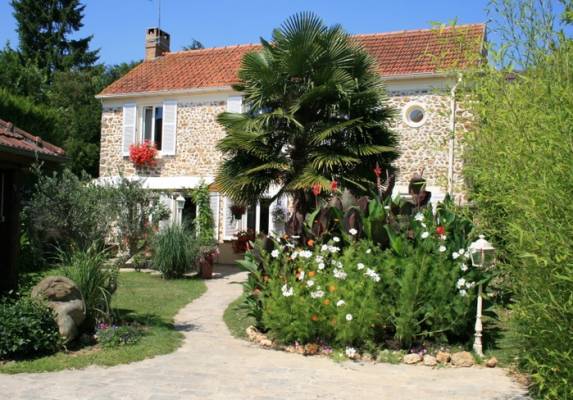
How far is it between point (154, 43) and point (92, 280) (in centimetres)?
1726

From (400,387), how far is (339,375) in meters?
0.71

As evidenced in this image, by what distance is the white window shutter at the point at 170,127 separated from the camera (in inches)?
781

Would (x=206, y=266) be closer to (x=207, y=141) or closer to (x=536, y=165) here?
(x=207, y=141)

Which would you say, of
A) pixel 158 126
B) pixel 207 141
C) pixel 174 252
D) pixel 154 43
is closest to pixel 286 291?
pixel 174 252

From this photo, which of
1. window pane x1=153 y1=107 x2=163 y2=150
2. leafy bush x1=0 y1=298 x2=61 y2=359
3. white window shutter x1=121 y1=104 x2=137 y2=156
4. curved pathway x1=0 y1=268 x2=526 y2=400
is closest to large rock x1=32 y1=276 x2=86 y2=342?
leafy bush x1=0 y1=298 x2=61 y2=359

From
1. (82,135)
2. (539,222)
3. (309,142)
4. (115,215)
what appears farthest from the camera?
(82,135)

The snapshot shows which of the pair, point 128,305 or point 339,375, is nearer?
point 339,375

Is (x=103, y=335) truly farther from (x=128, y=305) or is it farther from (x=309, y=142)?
(x=309, y=142)

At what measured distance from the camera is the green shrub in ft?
45.8

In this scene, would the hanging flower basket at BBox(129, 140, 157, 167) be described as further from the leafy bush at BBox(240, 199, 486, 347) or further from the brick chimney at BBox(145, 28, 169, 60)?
the leafy bush at BBox(240, 199, 486, 347)

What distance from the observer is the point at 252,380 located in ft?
19.5

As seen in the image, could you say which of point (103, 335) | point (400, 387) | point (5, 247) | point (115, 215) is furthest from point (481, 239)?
point (5, 247)

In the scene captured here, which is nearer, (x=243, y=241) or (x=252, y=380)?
(x=252, y=380)

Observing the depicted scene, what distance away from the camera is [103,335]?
714 centimetres
